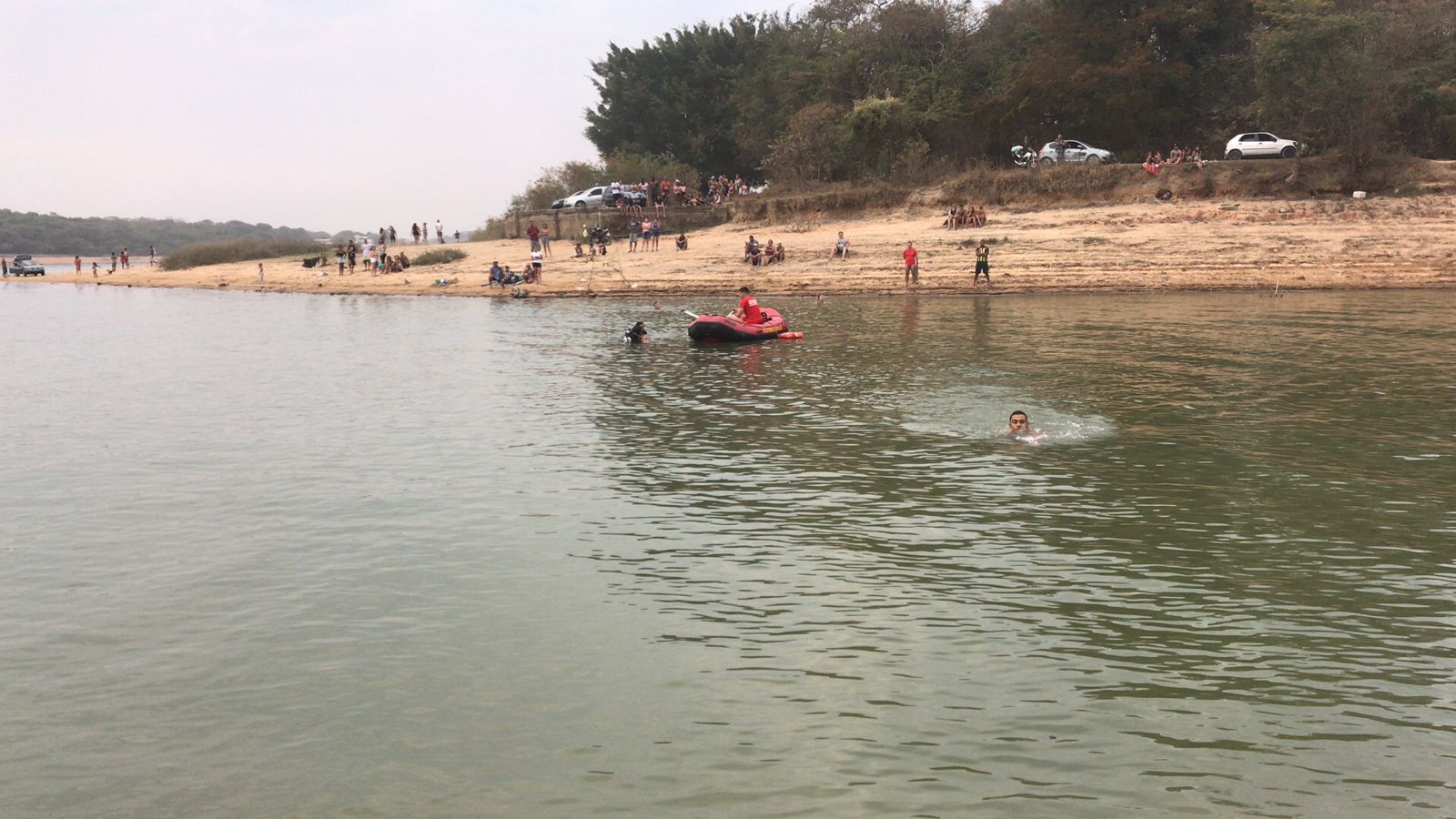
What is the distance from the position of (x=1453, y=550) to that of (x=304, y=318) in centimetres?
3890

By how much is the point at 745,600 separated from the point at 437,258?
51.9m

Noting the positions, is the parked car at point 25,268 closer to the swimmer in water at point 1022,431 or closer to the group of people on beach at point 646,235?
the group of people on beach at point 646,235

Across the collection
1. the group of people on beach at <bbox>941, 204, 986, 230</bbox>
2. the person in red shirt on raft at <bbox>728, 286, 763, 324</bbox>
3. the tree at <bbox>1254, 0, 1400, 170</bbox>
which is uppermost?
the tree at <bbox>1254, 0, 1400, 170</bbox>

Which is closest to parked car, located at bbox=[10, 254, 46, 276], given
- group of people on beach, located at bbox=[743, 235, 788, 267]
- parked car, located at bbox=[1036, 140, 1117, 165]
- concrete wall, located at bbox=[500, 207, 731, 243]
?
concrete wall, located at bbox=[500, 207, 731, 243]

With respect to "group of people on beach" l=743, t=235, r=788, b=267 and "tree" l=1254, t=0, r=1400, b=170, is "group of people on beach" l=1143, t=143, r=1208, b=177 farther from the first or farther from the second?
"group of people on beach" l=743, t=235, r=788, b=267

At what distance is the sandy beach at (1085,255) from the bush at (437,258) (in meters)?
5.59

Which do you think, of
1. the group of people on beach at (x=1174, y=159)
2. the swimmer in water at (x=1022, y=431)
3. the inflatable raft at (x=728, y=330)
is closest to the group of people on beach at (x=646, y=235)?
the group of people on beach at (x=1174, y=159)

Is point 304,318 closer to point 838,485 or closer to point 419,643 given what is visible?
point 838,485

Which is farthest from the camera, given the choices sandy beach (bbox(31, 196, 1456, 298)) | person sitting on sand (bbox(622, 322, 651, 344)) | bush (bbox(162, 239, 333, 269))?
bush (bbox(162, 239, 333, 269))

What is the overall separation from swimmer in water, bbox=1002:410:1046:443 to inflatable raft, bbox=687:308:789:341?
13.2m

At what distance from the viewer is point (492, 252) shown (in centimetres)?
6044

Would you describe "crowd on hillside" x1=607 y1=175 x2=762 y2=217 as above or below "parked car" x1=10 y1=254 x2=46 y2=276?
above

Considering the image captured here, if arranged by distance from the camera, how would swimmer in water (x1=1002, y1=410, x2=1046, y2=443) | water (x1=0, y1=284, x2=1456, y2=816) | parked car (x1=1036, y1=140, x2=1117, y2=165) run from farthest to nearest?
parked car (x1=1036, y1=140, x2=1117, y2=165)
swimmer in water (x1=1002, y1=410, x2=1046, y2=443)
water (x1=0, y1=284, x2=1456, y2=816)

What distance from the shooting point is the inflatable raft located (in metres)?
30.4
